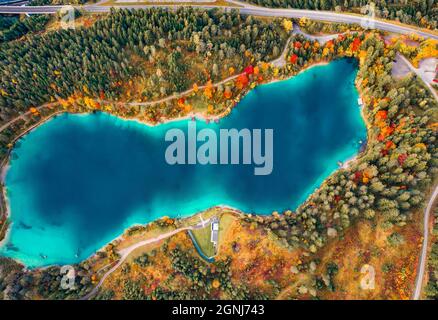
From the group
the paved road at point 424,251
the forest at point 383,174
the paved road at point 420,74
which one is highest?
the paved road at point 420,74

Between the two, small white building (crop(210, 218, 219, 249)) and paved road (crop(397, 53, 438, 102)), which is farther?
paved road (crop(397, 53, 438, 102))

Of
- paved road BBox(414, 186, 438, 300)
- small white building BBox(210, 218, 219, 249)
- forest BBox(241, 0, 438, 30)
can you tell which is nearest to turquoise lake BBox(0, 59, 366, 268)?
small white building BBox(210, 218, 219, 249)

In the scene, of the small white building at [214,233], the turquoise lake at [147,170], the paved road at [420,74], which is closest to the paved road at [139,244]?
the small white building at [214,233]

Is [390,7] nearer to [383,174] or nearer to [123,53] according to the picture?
[383,174]

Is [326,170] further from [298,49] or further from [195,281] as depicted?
[195,281]

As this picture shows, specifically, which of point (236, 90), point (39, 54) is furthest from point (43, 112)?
point (236, 90)

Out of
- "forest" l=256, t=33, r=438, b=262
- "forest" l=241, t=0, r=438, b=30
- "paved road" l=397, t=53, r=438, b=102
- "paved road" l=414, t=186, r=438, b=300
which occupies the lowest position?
"paved road" l=414, t=186, r=438, b=300

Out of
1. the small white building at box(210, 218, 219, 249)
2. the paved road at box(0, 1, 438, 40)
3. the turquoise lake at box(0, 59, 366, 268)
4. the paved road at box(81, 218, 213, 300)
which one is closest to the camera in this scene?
the paved road at box(81, 218, 213, 300)

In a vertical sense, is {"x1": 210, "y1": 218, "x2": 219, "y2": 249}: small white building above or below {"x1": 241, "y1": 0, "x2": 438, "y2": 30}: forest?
below

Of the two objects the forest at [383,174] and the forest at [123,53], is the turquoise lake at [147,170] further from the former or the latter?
the forest at [123,53]

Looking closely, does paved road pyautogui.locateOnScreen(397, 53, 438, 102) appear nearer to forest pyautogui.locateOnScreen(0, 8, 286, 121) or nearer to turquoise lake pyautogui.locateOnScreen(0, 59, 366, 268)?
turquoise lake pyautogui.locateOnScreen(0, 59, 366, 268)
